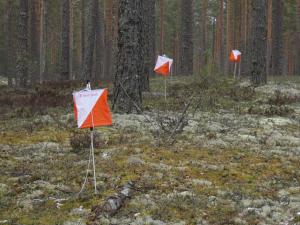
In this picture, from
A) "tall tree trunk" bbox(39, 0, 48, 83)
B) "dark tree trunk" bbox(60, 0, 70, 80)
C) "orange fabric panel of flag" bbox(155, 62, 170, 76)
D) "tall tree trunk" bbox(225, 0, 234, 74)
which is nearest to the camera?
"orange fabric panel of flag" bbox(155, 62, 170, 76)

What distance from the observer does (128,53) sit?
12672 millimetres

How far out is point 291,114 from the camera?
14703 mm

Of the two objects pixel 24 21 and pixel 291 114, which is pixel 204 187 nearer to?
pixel 291 114

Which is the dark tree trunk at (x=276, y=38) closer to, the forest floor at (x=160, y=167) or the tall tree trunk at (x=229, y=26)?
the tall tree trunk at (x=229, y=26)

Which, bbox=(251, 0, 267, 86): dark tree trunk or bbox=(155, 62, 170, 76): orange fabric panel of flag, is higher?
bbox=(251, 0, 267, 86): dark tree trunk

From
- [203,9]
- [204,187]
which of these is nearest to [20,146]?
[204,187]

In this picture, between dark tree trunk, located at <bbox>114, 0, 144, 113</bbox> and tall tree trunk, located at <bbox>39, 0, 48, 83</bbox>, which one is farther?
tall tree trunk, located at <bbox>39, 0, 48, 83</bbox>

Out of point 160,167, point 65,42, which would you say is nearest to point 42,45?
point 65,42

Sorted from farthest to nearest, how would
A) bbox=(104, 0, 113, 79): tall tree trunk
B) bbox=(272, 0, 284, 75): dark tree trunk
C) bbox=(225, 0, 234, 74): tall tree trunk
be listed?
bbox=(225, 0, 234, 74): tall tree trunk → bbox=(104, 0, 113, 79): tall tree trunk → bbox=(272, 0, 284, 75): dark tree trunk

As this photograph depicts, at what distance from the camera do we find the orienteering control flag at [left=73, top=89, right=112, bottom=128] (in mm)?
6984

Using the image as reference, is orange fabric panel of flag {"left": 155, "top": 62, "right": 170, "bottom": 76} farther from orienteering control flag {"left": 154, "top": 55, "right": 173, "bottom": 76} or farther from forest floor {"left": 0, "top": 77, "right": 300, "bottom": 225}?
forest floor {"left": 0, "top": 77, "right": 300, "bottom": 225}

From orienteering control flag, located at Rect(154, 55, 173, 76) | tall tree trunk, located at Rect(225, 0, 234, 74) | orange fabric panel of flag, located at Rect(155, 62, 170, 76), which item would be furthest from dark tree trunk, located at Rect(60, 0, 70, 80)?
tall tree trunk, located at Rect(225, 0, 234, 74)

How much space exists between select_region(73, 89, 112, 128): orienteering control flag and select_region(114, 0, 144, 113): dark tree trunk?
18.3 feet

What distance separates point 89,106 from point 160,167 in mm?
2063
